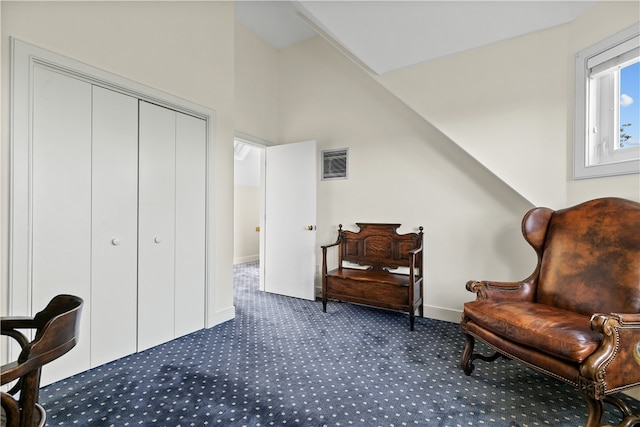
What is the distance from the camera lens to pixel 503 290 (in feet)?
6.86

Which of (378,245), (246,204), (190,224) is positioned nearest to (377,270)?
(378,245)

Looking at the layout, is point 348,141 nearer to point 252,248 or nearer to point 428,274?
point 428,274

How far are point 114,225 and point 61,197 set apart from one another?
363 millimetres

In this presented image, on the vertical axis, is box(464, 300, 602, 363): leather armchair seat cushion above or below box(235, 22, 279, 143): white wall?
below

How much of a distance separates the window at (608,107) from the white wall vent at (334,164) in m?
2.24

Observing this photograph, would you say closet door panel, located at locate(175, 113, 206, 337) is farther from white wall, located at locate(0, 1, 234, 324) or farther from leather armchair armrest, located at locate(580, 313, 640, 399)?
leather armchair armrest, located at locate(580, 313, 640, 399)

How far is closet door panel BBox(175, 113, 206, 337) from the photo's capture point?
260 centimetres

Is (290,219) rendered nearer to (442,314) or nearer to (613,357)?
(442,314)

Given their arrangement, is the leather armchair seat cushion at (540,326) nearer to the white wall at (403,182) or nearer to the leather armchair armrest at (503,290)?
the leather armchair armrest at (503,290)

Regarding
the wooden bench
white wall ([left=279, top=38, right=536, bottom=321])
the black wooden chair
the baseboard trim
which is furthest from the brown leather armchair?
the black wooden chair

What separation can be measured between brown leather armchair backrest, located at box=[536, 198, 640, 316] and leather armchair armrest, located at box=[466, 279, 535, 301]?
2.8 inches

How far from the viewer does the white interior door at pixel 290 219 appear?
3771mm

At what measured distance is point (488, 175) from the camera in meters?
2.89

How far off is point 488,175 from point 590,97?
932 millimetres
